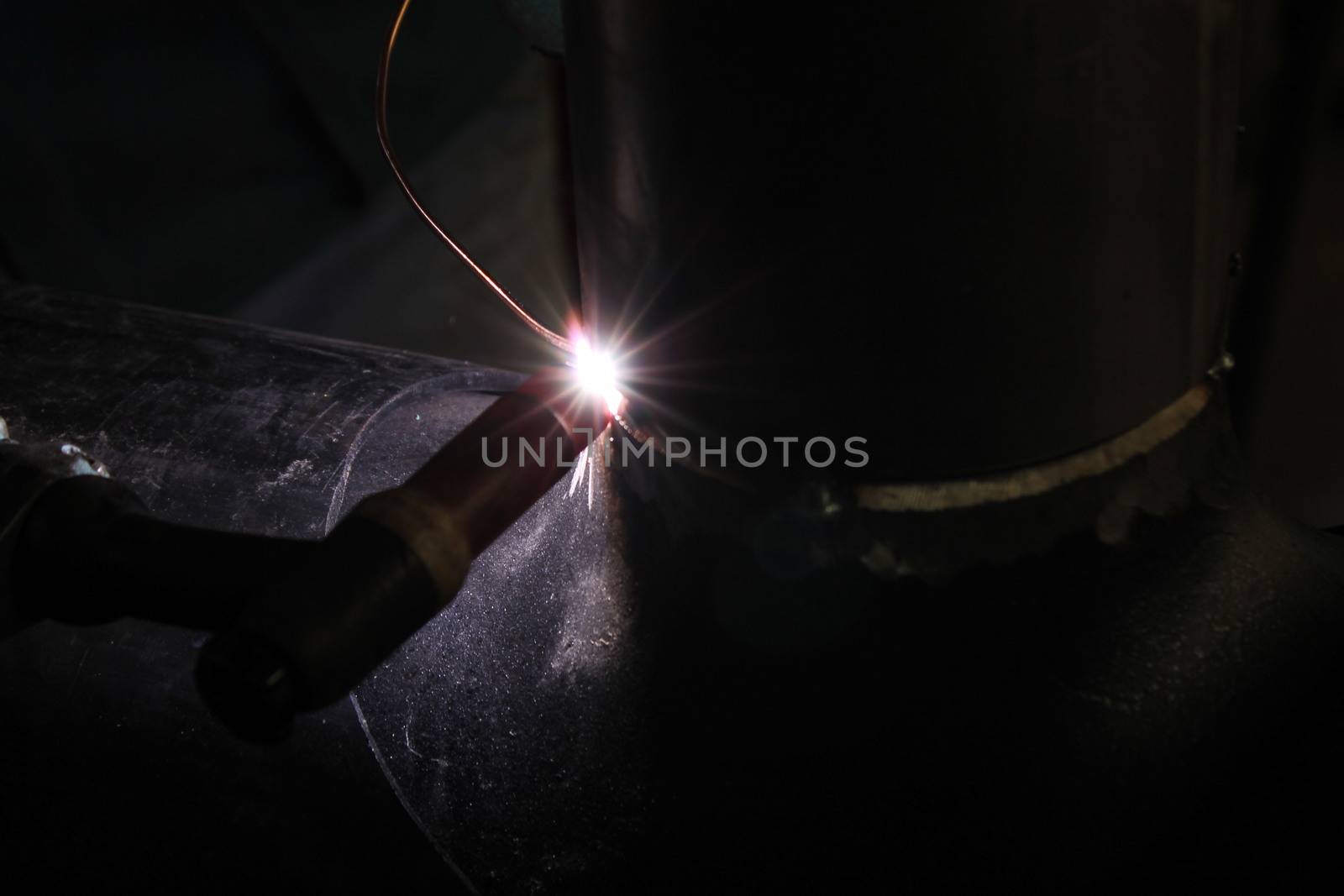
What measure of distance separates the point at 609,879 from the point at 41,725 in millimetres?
528

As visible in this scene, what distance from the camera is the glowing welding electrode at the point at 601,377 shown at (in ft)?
2.45

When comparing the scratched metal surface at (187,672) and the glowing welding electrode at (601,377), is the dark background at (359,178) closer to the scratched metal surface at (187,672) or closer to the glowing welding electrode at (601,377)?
the scratched metal surface at (187,672)

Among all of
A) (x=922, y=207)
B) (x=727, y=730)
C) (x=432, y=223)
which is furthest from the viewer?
(x=432, y=223)

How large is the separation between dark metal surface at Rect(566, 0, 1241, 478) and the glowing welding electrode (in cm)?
7

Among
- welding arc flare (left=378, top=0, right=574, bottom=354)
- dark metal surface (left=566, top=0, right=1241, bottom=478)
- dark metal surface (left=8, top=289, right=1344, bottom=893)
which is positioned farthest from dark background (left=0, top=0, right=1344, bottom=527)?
dark metal surface (left=566, top=0, right=1241, bottom=478)

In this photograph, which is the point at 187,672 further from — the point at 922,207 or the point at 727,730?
the point at 922,207

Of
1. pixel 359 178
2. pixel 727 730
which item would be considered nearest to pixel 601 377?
pixel 727 730

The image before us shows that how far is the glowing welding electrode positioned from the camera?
747 mm

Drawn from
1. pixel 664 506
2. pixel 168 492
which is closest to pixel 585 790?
pixel 664 506

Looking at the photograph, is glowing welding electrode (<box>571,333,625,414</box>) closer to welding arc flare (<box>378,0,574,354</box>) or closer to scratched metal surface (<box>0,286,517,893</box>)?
welding arc flare (<box>378,0,574,354</box>)

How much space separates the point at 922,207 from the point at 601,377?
9.6 inches

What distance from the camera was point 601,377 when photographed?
754mm

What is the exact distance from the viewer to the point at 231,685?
58cm

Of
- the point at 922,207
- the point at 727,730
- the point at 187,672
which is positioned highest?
the point at 187,672
